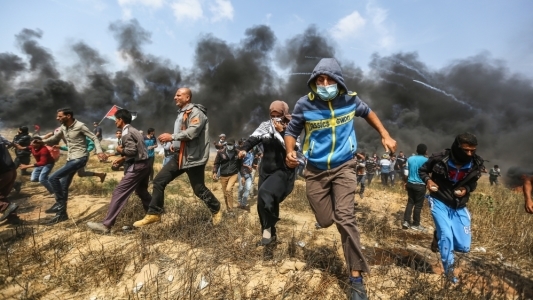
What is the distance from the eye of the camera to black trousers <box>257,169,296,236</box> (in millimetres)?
2792

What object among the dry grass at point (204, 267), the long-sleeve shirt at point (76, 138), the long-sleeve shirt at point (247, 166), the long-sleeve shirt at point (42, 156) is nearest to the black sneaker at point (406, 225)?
the dry grass at point (204, 267)

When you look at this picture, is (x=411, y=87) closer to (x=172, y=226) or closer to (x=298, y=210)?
(x=298, y=210)

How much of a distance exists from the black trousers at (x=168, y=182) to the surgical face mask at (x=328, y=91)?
187 centimetres

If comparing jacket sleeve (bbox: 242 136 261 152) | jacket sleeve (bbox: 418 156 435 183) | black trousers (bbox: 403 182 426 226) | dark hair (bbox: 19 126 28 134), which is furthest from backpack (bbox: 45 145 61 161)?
black trousers (bbox: 403 182 426 226)

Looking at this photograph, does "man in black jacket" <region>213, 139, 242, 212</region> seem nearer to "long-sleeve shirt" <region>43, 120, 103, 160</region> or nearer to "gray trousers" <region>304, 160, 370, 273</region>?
"long-sleeve shirt" <region>43, 120, 103, 160</region>

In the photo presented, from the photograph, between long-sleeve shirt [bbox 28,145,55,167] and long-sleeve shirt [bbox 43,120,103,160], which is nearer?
long-sleeve shirt [bbox 43,120,103,160]

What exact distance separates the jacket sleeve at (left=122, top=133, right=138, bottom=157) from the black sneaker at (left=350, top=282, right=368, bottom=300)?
286 cm

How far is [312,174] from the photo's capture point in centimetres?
253

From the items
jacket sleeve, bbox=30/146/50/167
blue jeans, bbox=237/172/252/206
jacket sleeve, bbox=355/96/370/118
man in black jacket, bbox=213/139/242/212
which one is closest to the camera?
jacket sleeve, bbox=355/96/370/118

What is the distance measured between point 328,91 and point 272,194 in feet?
3.69

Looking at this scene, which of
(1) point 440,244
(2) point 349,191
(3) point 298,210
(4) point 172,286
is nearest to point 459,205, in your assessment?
(1) point 440,244

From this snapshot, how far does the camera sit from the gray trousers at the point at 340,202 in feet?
6.88

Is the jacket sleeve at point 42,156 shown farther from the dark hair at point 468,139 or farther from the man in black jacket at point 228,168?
the dark hair at point 468,139

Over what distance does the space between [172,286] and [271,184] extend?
1.25 metres
